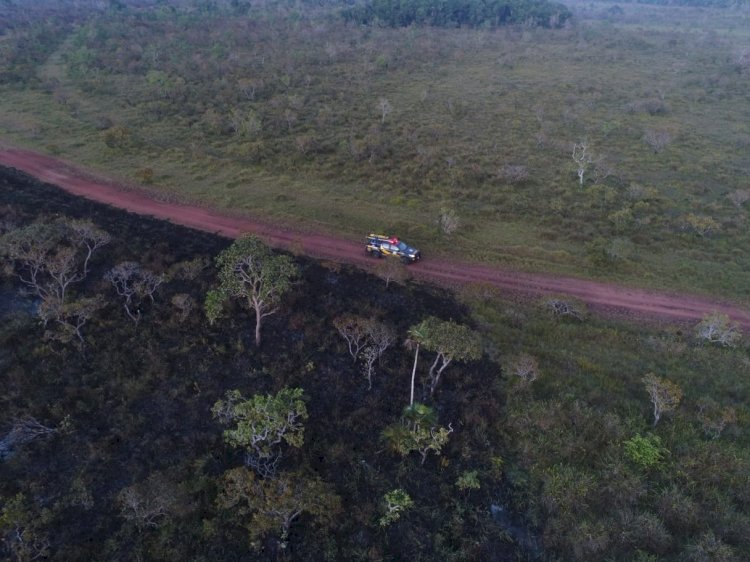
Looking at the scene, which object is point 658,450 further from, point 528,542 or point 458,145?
point 458,145

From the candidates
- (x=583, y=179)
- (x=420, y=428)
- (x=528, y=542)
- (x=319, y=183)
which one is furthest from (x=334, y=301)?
(x=583, y=179)

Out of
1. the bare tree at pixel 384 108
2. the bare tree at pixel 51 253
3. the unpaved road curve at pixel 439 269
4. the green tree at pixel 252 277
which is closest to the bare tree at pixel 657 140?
the bare tree at pixel 384 108

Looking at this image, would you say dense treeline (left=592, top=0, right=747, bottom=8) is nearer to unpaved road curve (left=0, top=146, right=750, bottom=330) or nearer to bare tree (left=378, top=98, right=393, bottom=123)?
bare tree (left=378, top=98, right=393, bottom=123)

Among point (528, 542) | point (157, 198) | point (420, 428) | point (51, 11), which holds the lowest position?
point (528, 542)

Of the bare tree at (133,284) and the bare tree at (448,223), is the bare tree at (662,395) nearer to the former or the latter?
the bare tree at (448,223)

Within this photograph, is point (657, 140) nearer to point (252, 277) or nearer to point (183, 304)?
point (252, 277)

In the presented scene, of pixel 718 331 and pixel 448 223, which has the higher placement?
pixel 448 223

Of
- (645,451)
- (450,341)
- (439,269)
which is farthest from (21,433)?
(645,451)
